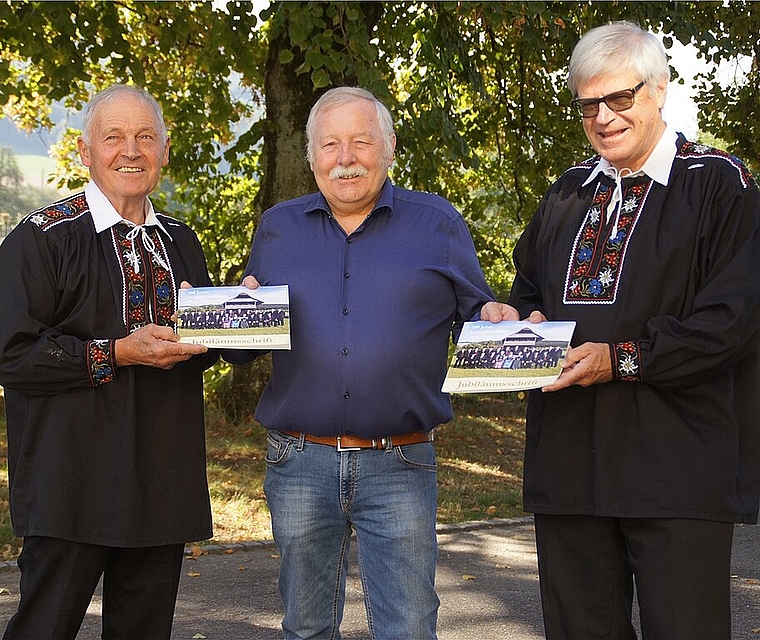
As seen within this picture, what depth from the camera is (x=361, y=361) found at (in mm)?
3340

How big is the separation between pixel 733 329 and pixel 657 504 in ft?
1.84

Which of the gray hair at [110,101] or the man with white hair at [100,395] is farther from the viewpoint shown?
the gray hair at [110,101]

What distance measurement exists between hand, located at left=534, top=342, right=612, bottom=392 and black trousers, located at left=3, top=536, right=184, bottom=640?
150 centimetres

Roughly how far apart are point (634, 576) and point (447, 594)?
2.71 metres

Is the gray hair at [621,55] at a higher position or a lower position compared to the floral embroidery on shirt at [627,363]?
higher

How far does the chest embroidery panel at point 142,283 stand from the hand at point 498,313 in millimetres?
1073

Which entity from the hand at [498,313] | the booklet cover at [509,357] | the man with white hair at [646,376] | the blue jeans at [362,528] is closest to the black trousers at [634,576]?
the man with white hair at [646,376]

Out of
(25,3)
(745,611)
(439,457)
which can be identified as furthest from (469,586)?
(25,3)

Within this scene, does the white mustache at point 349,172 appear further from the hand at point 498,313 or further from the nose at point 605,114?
the nose at point 605,114

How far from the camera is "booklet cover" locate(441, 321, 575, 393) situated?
9.95ft

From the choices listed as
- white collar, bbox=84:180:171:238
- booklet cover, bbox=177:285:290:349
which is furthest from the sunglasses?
white collar, bbox=84:180:171:238

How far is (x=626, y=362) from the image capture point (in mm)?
3021

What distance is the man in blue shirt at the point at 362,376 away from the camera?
11.0 feet

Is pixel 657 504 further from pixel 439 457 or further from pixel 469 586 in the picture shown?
pixel 439 457
